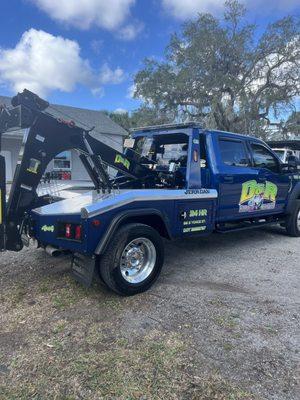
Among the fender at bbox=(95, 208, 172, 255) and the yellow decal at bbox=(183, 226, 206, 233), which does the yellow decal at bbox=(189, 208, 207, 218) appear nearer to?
the yellow decal at bbox=(183, 226, 206, 233)

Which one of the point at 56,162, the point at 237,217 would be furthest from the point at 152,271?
the point at 56,162

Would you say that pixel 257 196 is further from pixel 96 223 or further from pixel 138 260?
pixel 96 223

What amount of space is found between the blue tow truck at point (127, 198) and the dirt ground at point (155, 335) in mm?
485

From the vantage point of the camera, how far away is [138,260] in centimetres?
461

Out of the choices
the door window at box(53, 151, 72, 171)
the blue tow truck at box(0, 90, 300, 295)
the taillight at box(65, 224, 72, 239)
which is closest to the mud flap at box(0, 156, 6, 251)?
the blue tow truck at box(0, 90, 300, 295)

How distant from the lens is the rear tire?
25.2 feet

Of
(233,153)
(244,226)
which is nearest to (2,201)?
(233,153)

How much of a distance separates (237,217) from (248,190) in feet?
1.77

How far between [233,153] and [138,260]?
109 inches

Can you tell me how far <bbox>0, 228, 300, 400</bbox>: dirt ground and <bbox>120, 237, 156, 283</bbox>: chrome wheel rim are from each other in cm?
27

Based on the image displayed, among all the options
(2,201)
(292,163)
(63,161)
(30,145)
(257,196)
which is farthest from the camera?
(63,161)

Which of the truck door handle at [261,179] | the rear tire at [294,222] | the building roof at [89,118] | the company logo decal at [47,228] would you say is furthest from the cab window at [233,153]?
the building roof at [89,118]

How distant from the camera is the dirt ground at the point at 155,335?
2816mm

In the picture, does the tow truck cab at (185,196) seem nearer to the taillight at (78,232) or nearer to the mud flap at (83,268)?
the taillight at (78,232)
